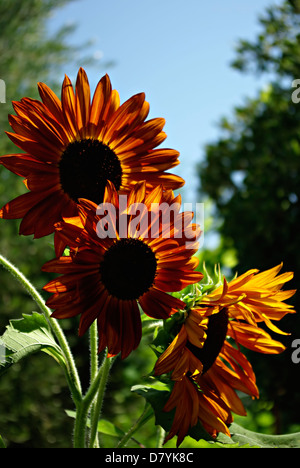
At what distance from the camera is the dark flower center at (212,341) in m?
0.46

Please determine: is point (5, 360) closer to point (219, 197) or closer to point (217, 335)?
point (217, 335)

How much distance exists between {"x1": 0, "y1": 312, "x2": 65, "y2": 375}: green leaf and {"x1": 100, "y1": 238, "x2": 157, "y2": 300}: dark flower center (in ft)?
0.39

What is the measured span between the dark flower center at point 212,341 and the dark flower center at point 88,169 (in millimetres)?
153

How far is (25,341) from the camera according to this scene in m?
0.50

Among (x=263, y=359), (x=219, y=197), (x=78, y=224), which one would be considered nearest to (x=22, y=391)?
(x=263, y=359)

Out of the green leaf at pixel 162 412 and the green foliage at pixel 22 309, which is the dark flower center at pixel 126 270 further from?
the green foliage at pixel 22 309

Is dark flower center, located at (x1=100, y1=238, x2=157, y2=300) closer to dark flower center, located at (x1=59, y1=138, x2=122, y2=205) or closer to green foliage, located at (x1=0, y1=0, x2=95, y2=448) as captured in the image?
dark flower center, located at (x1=59, y1=138, x2=122, y2=205)

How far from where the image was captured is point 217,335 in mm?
463

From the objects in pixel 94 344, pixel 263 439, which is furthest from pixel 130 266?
pixel 263 439

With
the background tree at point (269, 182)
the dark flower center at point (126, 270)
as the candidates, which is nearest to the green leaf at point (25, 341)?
the dark flower center at point (126, 270)

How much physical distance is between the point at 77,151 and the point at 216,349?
23 centimetres

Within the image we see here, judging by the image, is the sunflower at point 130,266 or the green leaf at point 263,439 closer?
the sunflower at point 130,266

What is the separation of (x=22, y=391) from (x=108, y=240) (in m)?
1.77

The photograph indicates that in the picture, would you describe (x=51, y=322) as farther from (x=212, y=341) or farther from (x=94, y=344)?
(x=212, y=341)
